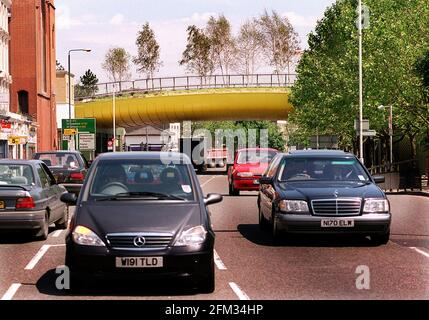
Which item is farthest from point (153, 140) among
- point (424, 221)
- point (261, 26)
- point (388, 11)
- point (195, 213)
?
point (195, 213)

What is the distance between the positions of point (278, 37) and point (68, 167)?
8089cm

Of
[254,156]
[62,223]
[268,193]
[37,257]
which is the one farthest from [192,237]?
[254,156]

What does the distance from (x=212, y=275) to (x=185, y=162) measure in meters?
1.91

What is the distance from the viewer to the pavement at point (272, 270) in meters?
9.12

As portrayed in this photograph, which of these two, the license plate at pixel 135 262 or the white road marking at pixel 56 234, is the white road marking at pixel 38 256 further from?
the license plate at pixel 135 262

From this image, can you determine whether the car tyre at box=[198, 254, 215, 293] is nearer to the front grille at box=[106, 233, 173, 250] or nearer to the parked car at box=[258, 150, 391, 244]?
the front grille at box=[106, 233, 173, 250]

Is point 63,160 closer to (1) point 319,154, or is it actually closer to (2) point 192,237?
(1) point 319,154

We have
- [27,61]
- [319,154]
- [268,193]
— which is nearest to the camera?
[268,193]

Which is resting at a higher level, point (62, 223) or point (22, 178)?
point (22, 178)

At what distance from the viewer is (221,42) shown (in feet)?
357

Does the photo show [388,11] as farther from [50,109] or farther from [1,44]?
[50,109]

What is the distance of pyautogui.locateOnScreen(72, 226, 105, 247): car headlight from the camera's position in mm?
9008

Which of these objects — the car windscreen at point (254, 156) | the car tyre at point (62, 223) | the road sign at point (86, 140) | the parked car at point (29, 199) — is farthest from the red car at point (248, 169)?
the road sign at point (86, 140)

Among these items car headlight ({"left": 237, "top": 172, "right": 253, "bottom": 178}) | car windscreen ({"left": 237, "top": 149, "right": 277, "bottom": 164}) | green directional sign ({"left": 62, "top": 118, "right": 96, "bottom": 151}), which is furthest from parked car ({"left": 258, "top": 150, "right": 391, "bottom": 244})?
green directional sign ({"left": 62, "top": 118, "right": 96, "bottom": 151})
